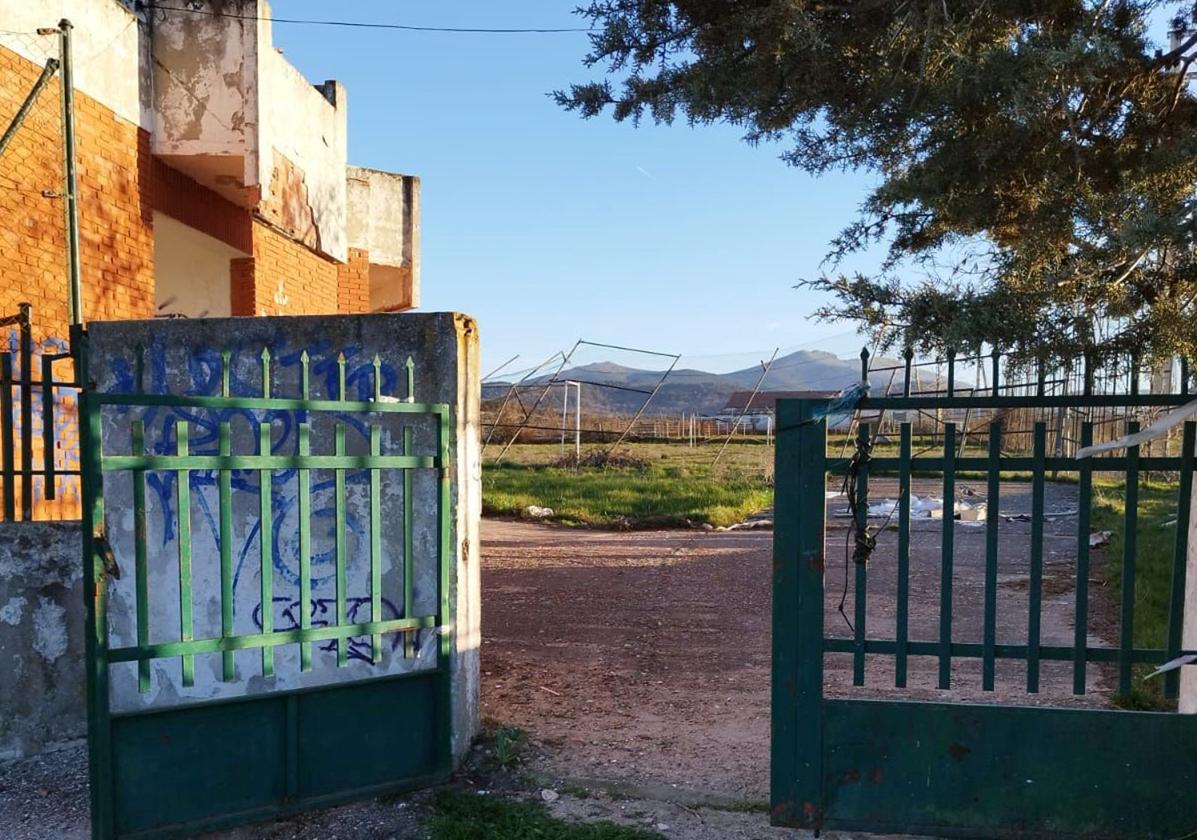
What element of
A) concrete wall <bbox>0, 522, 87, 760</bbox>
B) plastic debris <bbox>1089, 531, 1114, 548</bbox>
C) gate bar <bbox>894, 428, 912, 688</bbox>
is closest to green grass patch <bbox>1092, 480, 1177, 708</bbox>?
plastic debris <bbox>1089, 531, 1114, 548</bbox>

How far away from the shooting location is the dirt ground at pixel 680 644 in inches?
173

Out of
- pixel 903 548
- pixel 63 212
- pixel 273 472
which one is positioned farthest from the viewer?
pixel 63 212

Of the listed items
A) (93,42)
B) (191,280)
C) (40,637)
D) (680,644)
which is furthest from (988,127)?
(191,280)

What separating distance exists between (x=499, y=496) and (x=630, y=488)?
2.54 m

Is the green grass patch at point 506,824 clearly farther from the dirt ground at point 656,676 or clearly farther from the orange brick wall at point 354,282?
the orange brick wall at point 354,282

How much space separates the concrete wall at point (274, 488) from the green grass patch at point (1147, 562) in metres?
3.07

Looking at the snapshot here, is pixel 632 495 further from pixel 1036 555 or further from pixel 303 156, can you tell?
pixel 1036 555

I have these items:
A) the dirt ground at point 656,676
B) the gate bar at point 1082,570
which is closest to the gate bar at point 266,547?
the dirt ground at point 656,676

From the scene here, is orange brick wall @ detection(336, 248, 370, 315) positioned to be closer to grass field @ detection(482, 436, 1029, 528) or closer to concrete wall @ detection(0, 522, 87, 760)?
grass field @ detection(482, 436, 1029, 528)

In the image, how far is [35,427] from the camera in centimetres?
677

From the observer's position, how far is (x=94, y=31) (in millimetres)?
7438

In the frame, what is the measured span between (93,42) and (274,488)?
561cm

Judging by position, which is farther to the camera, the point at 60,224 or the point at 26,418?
the point at 60,224

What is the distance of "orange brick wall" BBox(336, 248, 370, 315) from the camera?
504 inches
